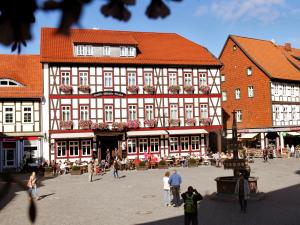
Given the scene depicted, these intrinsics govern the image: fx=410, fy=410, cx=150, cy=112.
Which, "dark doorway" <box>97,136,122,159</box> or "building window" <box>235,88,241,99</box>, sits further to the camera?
"building window" <box>235,88,241,99</box>

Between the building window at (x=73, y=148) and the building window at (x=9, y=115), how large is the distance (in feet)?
15.8

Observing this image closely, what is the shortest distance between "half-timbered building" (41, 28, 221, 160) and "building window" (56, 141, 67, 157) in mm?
78

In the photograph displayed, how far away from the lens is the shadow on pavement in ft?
39.2

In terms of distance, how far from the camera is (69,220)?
12812 mm

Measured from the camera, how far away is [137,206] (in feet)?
49.4

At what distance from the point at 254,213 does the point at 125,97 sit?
2197 cm

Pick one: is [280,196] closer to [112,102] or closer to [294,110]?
[112,102]

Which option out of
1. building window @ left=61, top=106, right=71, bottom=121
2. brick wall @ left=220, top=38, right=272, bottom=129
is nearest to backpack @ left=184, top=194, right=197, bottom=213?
building window @ left=61, top=106, right=71, bottom=121

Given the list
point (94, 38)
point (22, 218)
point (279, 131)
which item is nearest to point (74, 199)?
point (22, 218)

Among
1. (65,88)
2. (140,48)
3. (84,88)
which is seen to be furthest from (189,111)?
(65,88)

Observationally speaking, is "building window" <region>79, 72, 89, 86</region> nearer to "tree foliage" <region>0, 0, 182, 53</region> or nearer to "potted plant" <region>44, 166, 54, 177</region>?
"potted plant" <region>44, 166, 54, 177</region>

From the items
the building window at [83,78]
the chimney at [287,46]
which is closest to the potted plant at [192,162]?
the building window at [83,78]

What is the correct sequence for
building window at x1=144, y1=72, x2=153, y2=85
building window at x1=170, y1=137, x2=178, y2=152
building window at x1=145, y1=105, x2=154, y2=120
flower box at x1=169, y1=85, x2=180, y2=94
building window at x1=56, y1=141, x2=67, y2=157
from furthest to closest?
building window at x1=170, y1=137, x2=178, y2=152 → flower box at x1=169, y1=85, x2=180, y2=94 → building window at x1=144, y1=72, x2=153, y2=85 → building window at x1=145, y1=105, x2=154, y2=120 → building window at x1=56, y1=141, x2=67, y2=157

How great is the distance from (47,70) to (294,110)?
27105 millimetres
